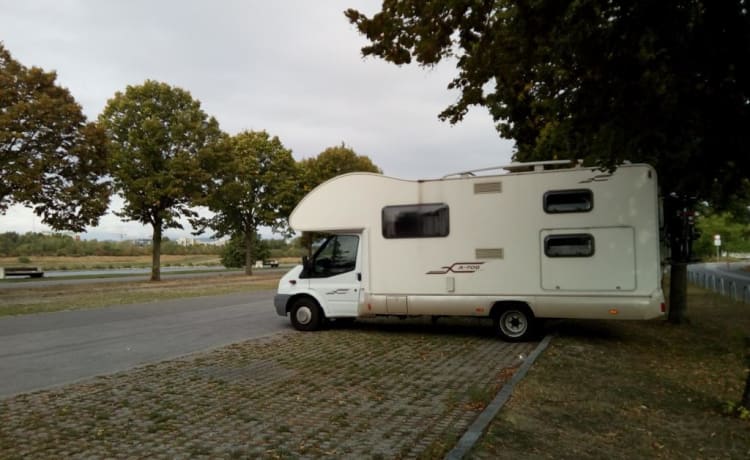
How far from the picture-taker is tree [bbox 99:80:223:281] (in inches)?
1110

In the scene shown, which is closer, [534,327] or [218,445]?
[218,445]

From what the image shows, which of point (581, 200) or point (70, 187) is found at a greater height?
point (70, 187)

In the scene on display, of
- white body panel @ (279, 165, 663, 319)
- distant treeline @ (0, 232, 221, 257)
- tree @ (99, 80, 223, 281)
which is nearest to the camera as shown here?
white body panel @ (279, 165, 663, 319)

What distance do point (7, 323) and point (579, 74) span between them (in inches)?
542

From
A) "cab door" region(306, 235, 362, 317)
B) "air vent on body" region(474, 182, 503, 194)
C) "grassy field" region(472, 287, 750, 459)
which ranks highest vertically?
"air vent on body" region(474, 182, 503, 194)

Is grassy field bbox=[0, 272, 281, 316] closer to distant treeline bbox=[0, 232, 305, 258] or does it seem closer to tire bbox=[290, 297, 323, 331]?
tire bbox=[290, 297, 323, 331]

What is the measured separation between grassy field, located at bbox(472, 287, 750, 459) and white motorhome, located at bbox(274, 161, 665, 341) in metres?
1.07

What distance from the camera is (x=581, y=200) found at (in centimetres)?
943

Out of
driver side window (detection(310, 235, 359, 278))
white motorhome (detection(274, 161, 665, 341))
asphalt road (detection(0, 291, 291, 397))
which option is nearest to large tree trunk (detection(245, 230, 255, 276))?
asphalt road (detection(0, 291, 291, 397))

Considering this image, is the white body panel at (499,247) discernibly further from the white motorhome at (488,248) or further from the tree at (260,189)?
the tree at (260,189)

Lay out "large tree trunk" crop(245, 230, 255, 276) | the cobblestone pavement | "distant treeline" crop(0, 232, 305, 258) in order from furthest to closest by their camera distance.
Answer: "distant treeline" crop(0, 232, 305, 258) → "large tree trunk" crop(245, 230, 255, 276) → the cobblestone pavement

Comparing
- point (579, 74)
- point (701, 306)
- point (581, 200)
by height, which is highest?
point (579, 74)

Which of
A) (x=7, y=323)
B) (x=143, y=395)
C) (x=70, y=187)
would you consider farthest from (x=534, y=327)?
(x=70, y=187)

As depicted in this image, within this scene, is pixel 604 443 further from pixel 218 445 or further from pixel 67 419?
pixel 67 419
